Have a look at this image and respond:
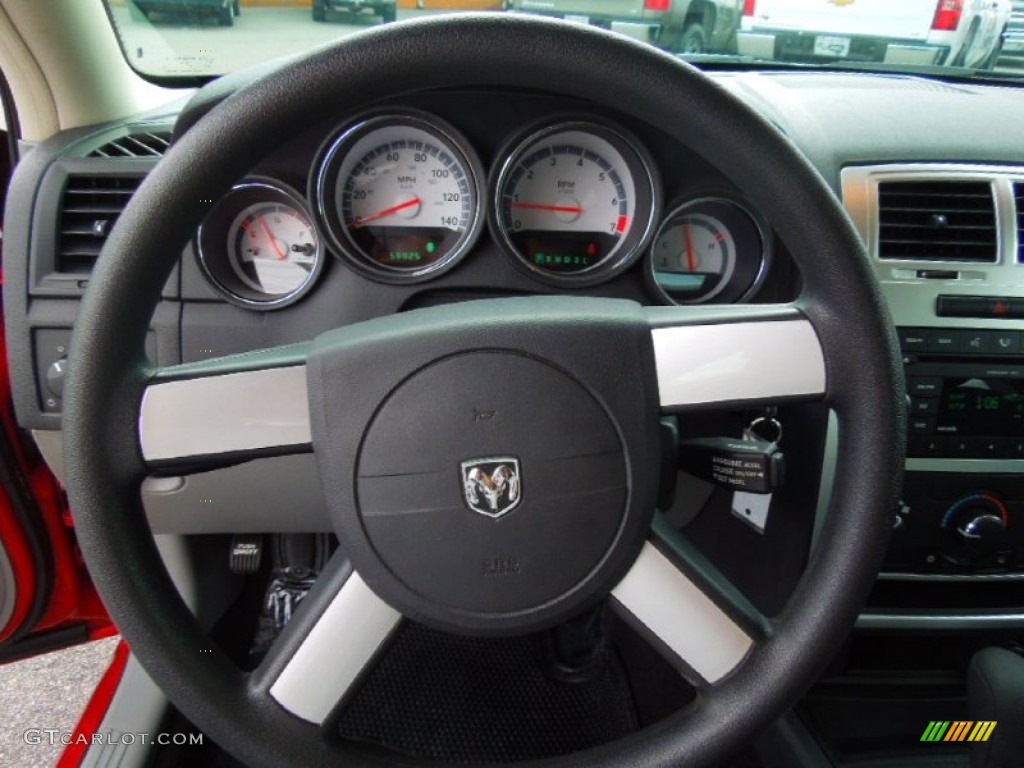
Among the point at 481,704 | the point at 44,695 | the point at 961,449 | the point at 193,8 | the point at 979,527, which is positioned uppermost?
the point at 193,8

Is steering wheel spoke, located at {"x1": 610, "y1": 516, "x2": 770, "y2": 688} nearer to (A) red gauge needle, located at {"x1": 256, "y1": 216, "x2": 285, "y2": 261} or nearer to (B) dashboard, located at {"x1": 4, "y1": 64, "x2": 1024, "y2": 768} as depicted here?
(B) dashboard, located at {"x1": 4, "y1": 64, "x2": 1024, "y2": 768}

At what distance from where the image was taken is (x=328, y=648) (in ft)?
2.70

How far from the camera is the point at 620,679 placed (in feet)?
5.43

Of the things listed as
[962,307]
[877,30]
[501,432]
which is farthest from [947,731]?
[877,30]

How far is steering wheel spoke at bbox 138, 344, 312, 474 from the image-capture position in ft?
2.48

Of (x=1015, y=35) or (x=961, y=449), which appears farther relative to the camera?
(x=1015, y=35)

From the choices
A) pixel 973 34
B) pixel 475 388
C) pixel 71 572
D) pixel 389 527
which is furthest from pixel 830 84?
pixel 71 572

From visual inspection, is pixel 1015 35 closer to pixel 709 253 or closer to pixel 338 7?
pixel 709 253

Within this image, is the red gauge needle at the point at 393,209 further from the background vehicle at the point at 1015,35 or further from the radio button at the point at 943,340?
the background vehicle at the point at 1015,35

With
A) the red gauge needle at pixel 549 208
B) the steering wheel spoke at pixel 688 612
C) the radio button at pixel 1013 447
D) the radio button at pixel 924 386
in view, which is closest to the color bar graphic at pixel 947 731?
the radio button at pixel 1013 447

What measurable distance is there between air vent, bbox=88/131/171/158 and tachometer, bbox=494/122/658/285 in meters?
0.55

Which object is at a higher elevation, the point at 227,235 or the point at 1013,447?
the point at 227,235

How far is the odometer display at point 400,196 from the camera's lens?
1119mm

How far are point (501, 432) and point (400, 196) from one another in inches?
21.6
